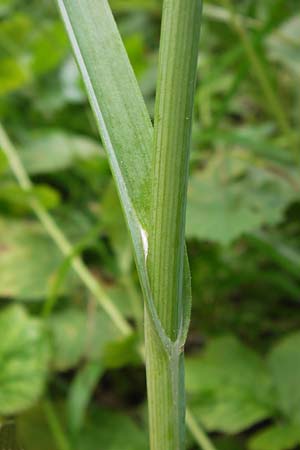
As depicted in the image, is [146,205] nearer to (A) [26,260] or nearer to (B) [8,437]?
(B) [8,437]

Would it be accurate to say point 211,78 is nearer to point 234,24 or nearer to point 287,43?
point 234,24

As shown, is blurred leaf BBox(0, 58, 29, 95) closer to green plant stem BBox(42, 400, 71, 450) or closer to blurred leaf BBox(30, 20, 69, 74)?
blurred leaf BBox(30, 20, 69, 74)

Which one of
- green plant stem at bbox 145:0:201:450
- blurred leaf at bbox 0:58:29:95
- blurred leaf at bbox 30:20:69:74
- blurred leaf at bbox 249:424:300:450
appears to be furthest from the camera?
blurred leaf at bbox 30:20:69:74

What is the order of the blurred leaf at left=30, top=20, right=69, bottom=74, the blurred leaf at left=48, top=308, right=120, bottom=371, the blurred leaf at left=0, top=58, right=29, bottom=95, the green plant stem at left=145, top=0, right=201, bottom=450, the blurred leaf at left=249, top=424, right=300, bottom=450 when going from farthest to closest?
the blurred leaf at left=30, top=20, right=69, bottom=74 → the blurred leaf at left=0, top=58, right=29, bottom=95 → the blurred leaf at left=48, top=308, right=120, bottom=371 → the blurred leaf at left=249, top=424, right=300, bottom=450 → the green plant stem at left=145, top=0, right=201, bottom=450

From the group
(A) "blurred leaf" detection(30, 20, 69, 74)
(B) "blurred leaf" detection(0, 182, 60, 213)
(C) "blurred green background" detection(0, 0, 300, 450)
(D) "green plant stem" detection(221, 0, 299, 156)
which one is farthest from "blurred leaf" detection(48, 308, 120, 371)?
(A) "blurred leaf" detection(30, 20, 69, 74)

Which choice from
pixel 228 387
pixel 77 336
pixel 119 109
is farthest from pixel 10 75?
pixel 119 109

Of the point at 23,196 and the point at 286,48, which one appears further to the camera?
the point at 286,48

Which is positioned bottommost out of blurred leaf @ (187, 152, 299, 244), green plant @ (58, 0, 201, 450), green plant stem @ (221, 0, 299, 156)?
blurred leaf @ (187, 152, 299, 244)
